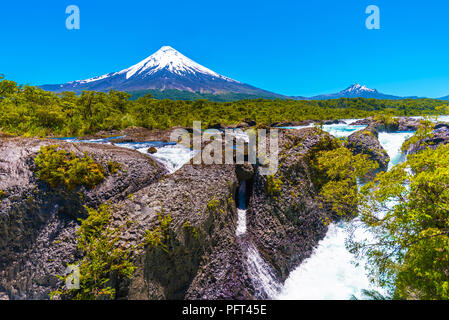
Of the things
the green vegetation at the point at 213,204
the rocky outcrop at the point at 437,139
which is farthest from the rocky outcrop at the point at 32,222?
the rocky outcrop at the point at 437,139

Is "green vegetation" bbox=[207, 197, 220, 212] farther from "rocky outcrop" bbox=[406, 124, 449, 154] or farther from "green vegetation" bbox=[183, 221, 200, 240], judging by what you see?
"rocky outcrop" bbox=[406, 124, 449, 154]

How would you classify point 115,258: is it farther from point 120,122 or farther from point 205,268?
point 120,122

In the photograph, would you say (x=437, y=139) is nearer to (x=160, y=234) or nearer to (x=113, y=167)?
(x=160, y=234)

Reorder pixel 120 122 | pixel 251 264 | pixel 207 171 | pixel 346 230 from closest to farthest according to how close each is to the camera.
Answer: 1. pixel 251 264
2. pixel 207 171
3. pixel 346 230
4. pixel 120 122

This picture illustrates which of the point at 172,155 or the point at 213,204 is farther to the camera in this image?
the point at 172,155

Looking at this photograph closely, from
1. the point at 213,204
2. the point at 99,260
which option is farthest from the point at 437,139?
the point at 99,260

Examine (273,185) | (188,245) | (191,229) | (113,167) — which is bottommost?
(188,245)
